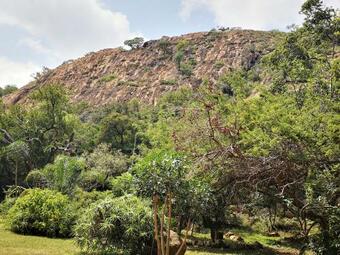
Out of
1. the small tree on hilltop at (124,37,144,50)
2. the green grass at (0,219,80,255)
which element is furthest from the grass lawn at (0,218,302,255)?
the small tree on hilltop at (124,37,144,50)

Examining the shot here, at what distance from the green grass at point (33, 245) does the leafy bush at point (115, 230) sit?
975mm

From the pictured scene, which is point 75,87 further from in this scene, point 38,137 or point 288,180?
point 288,180

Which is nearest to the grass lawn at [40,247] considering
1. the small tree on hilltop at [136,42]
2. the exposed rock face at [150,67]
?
the exposed rock face at [150,67]

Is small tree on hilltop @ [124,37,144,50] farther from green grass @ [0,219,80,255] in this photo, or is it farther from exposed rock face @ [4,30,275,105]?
green grass @ [0,219,80,255]

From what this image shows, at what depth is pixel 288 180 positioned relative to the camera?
1639 centimetres

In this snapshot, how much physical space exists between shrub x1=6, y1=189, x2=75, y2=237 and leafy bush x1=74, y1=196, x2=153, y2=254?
468 cm

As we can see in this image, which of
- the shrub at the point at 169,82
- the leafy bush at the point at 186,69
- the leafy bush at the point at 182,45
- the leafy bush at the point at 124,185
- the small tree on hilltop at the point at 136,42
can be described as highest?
the small tree on hilltop at the point at 136,42

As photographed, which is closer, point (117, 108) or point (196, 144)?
point (196, 144)

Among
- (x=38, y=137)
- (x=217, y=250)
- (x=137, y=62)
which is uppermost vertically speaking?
(x=137, y=62)

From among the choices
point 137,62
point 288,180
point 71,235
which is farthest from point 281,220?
point 137,62

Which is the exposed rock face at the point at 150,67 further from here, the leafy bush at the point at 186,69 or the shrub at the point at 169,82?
the leafy bush at the point at 186,69

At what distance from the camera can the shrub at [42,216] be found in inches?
739

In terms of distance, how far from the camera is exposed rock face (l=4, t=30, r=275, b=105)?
249 ft

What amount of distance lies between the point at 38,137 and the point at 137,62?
5030 cm
